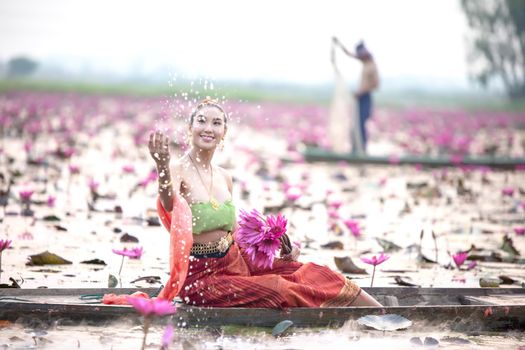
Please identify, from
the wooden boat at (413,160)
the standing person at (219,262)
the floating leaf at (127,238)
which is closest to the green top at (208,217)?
the standing person at (219,262)

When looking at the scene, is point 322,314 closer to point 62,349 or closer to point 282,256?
point 282,256

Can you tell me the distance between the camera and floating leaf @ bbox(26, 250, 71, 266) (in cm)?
595

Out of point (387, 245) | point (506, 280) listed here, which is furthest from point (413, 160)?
point (506, 280)

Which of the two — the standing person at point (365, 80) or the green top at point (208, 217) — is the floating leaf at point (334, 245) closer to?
the green top at point (208, 217)

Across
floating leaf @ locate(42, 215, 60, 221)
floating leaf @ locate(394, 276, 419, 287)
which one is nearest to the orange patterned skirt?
floating leaf @ locate(394, 276, 419, 287)

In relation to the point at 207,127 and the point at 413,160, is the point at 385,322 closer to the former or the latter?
the point at 207,127

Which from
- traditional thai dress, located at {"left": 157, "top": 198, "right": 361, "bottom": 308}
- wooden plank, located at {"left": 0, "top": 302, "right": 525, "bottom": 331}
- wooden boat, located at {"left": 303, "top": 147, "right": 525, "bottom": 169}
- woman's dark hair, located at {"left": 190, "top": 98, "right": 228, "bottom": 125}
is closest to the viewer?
Answer: wooden plank, located at {"left": 0, "top": 302, "right": 525, "bottom": 331}

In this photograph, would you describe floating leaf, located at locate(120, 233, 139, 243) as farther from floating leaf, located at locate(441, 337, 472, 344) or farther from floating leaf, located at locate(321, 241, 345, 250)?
floating leaf, located at locate(441, 337, 472, 344)

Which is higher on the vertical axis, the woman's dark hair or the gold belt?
the woman's dark hair

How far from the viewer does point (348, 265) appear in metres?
6.26

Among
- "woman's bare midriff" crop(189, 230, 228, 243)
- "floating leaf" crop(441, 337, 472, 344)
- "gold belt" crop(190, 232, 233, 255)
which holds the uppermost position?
"woman's bare midriff" crop(189, 230, 228, 243)

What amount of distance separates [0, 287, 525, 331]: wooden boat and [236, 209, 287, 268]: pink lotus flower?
1.21ft

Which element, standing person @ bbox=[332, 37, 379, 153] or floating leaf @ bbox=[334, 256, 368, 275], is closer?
floating leaf @ bbox=[334, 256, 368, 275]

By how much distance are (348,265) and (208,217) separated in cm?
175
